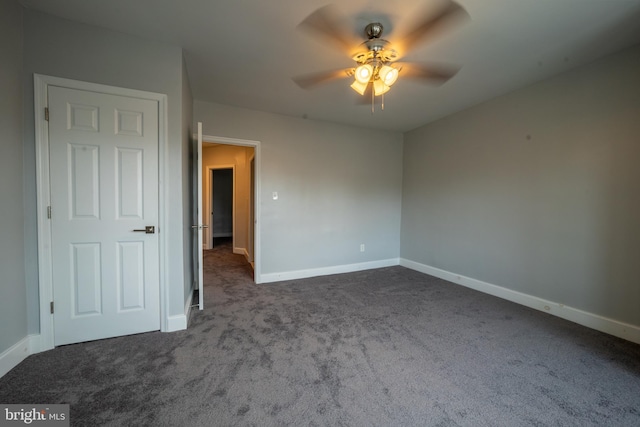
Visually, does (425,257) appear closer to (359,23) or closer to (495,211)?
(495,211)

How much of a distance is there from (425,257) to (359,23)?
3.59 meters

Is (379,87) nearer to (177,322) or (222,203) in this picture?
(177,322)

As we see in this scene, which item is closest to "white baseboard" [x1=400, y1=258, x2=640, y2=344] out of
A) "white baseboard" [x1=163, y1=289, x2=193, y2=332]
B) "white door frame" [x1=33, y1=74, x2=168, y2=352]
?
"white baseboard" [x1=163, y1=289, x2=193, y2=332]

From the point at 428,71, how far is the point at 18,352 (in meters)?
3.76

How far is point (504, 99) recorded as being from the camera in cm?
312

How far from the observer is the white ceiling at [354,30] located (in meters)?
1.75

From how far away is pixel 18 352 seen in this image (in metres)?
1.80

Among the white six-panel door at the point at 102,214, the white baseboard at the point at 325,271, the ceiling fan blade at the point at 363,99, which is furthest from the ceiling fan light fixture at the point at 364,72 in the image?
the white baseboard at the point at 325,271

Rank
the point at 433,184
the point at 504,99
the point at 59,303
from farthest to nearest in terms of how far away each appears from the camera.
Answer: the point at 433,184
the point at 504,99
the point at 59,303

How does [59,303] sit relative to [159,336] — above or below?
above

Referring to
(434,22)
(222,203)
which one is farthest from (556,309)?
(222,203)

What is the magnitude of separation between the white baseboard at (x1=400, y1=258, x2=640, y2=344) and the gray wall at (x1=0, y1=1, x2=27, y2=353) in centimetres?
463

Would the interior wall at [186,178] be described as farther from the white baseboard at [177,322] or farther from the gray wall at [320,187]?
the gray wall at [320,187]

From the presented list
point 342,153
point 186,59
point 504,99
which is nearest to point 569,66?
point 504,99
